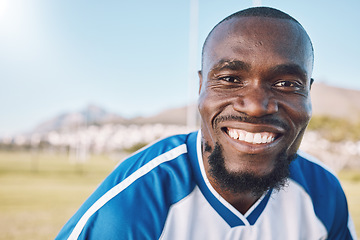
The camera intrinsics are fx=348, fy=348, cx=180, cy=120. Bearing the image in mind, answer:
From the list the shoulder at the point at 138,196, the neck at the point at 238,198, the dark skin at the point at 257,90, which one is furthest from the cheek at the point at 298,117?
the shoulder at the point at 138,196

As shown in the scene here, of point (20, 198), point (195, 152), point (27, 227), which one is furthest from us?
point (20, 198)

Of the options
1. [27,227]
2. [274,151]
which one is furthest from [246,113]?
[27,227]

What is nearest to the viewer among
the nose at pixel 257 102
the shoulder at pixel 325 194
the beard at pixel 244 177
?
the nose at pixel 257 102

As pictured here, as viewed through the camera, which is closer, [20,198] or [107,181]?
[107,181]

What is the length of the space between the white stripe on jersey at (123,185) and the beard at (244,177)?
0.74 feet

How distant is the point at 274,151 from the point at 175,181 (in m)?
0.42

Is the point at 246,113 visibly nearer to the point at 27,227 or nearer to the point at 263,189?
the point at 263,189

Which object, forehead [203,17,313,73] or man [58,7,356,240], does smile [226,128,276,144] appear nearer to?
man [58,7,356,240]

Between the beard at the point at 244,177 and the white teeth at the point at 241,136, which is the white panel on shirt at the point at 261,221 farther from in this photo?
the white teeth at the point at 241,136

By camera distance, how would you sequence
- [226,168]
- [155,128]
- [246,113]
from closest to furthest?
1. [246,113]
2. [226,168]
3. [155,128]

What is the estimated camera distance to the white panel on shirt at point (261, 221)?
1393mm

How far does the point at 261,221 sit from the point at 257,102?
609mm

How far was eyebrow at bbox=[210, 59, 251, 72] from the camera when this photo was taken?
1.25 meters

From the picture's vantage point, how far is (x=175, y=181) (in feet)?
4.72
